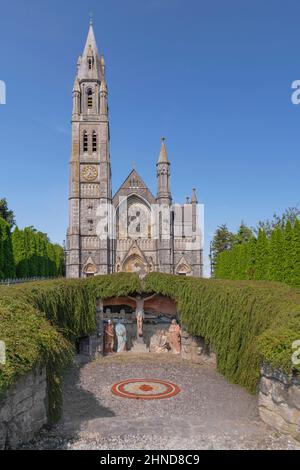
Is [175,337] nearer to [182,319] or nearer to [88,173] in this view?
[182,319]

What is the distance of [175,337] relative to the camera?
64.4ft

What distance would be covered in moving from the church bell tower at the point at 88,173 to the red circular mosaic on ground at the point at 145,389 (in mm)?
29133

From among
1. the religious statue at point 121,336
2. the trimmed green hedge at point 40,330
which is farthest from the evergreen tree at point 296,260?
the trimmed green hedge at point 40,330

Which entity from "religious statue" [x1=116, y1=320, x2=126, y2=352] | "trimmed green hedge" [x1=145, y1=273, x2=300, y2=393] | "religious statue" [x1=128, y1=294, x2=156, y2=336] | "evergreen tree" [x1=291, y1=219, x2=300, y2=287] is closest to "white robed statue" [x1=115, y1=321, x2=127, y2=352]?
"religious statue" [x1=116, y1=320, x2=126, y2=352]

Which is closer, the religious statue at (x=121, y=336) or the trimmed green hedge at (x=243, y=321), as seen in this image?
the trimmed green hedge at (x=243, y=321)

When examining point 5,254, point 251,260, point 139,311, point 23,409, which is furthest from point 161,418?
point 5,254

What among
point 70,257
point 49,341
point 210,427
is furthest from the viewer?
point 70,257

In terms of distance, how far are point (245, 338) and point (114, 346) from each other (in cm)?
893

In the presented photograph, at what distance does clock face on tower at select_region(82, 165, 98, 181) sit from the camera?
151 feet

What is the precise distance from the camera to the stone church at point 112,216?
44.2 metres

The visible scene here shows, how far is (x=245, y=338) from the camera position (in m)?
13.5

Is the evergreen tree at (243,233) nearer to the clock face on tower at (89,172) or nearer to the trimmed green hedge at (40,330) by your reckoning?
the clock face on tower at (89,172)

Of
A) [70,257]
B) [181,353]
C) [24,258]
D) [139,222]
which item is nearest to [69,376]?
[181,353]
